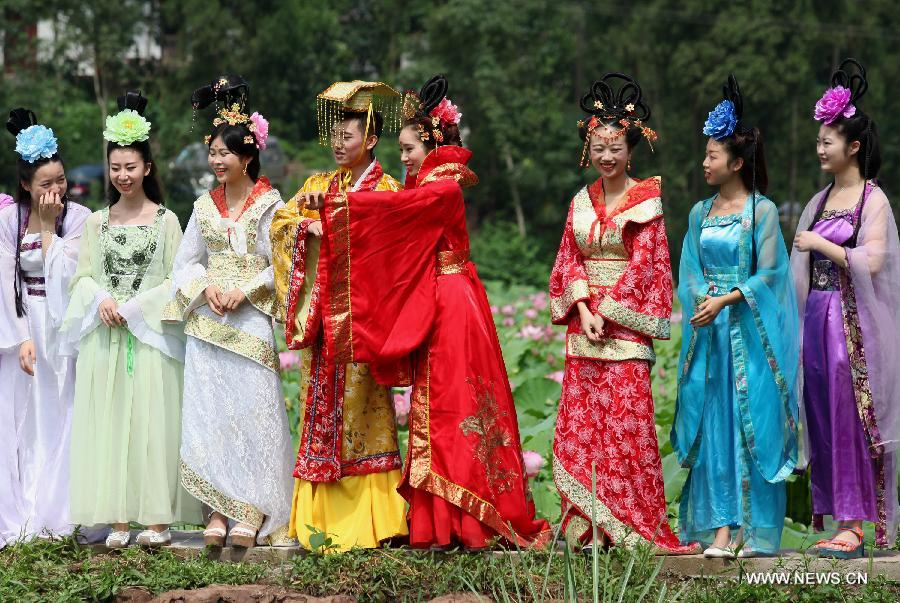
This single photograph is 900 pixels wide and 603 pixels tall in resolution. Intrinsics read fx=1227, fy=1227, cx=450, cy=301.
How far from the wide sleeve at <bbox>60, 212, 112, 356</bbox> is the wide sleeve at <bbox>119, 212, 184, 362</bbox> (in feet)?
0.53

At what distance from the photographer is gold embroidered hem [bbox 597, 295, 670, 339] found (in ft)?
17.2

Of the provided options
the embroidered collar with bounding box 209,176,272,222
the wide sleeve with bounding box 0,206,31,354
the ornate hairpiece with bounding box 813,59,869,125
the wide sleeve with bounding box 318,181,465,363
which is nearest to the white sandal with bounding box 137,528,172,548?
the wide sleeve with bounding box 0,206,31,354

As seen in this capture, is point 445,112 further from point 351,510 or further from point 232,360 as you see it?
point 351,510

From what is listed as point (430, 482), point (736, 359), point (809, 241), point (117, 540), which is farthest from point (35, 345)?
point (809, 241)

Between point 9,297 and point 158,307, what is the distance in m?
0.83

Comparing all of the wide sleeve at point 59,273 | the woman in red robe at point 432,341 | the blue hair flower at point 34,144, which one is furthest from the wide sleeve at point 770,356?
the blue hair flower at point 34,144

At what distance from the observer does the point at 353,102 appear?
17.8ft

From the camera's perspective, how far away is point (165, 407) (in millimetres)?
5672

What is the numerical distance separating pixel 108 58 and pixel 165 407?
14.3 metres

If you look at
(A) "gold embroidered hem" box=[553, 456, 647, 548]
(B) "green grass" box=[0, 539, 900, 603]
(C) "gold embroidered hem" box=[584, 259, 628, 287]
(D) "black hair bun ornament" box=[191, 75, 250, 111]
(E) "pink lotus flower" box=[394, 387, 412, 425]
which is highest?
(D) "black hair bun ornament" box=[191, 75, 250, 111]

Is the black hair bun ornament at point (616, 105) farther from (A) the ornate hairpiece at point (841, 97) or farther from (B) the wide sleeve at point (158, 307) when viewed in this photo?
(B) the wide sleeve at point (158, 307)

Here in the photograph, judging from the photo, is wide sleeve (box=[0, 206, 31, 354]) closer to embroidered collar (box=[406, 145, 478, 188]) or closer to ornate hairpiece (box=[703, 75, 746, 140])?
embroidered collar (box=[406, 145, 478, 188])

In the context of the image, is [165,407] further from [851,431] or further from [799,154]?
[799,154]

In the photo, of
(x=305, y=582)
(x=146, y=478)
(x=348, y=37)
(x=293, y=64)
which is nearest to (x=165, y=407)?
(x=146, y=478)
